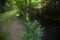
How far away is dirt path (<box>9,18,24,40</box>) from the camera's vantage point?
1.64 m

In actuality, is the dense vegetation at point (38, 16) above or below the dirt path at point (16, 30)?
above

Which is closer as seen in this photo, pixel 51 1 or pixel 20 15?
pixel 51 1

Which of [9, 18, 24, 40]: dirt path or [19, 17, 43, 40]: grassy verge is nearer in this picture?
[19, 17, 43, 40]: grassy verge

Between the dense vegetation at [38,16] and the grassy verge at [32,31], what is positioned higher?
the dense vegetation at [38,16]

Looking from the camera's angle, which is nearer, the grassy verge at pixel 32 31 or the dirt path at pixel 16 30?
the grassy verge at pixel 32 31

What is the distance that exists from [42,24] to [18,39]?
0.98 feet

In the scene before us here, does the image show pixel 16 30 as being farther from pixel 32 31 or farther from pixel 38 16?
pixel 38 16

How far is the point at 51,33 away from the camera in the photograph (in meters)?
1.47

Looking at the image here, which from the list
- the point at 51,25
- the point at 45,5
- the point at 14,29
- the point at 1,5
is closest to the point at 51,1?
the point at 45,5

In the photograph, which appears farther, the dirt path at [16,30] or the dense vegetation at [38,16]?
the dirt path at [16,30]

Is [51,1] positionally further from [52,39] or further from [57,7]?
[52,39]

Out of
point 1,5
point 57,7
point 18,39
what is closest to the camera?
point 57,7

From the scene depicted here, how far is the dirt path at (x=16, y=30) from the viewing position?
164 cm

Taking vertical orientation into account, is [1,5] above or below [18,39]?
above
